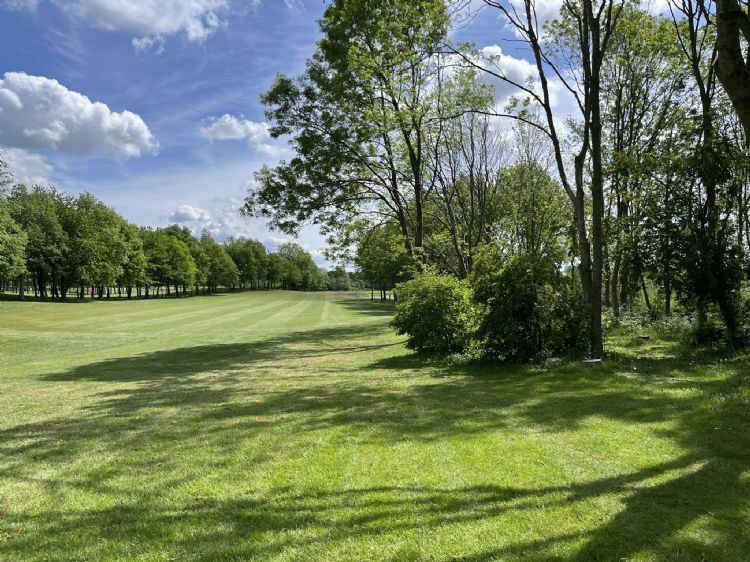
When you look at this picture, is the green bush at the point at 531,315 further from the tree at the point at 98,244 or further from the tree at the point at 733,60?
the tree at the point at 98,244

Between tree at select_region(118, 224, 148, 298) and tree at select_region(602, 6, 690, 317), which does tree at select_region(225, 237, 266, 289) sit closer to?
tree at select_region(118, 224, 148, 298)

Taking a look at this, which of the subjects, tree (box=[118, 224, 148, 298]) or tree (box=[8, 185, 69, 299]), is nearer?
tree (box=[8, 185, 69, 299])

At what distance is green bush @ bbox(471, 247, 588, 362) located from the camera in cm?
1162

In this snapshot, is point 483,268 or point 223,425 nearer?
point 223,425

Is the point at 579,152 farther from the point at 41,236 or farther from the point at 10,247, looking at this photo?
the point at 41,236

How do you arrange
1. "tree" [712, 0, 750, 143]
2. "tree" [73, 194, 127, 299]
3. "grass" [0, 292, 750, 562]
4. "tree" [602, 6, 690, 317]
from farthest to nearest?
"tree" [73, 194, 127, 299] < "tree" [602, 6, 690, 317] < "tree" [712, 0, 750, 143] < "grass" [0, 292, 750, 562]

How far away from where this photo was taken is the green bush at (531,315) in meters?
11.6

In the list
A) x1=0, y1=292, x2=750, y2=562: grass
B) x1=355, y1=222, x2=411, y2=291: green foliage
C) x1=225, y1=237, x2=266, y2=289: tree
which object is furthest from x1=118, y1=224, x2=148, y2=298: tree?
x1=0, y1=292, x2=750, y2=562: grass

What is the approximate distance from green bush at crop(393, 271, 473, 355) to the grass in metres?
3.19

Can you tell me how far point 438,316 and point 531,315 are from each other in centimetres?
296

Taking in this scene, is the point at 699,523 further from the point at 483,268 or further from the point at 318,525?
the point at 483,268

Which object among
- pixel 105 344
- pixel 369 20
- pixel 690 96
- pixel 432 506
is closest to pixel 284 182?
pixel 369 20

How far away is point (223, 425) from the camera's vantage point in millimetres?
6961

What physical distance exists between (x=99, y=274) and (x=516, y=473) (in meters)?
67.7
